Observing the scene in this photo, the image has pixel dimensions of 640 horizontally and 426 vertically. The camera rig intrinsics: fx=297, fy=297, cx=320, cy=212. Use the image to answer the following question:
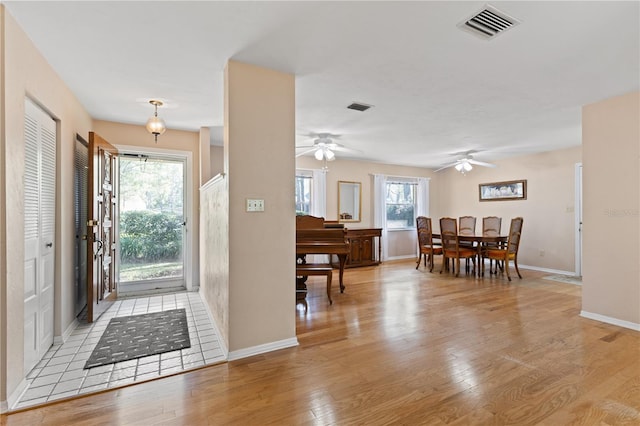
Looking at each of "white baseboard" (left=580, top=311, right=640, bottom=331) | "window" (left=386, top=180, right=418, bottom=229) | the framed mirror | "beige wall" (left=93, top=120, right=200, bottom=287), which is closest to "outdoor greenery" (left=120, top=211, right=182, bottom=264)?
"beige wall" (left=93, top=120, right=200, bottom=287)

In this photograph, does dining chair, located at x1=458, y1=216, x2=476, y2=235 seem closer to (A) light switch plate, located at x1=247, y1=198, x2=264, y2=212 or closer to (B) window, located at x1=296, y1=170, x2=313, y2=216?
(B) window, located at x1=296, y1=170, x2=313, y2=216

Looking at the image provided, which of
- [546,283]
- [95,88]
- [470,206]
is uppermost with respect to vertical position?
[95,88]

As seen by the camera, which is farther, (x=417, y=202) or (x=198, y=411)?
(x=417, y=202)

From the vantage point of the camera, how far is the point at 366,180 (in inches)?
287

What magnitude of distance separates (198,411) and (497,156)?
7.04 metres

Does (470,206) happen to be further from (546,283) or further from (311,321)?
(311,321)

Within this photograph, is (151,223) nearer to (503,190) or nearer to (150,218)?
(150,218)

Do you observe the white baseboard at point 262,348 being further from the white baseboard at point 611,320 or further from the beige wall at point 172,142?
the white baseboard at point 611,320

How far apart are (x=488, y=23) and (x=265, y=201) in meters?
2.09

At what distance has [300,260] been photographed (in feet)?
15.3

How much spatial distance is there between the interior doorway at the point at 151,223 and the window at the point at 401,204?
4.94 m

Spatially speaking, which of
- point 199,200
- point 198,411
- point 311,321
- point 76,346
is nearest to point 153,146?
→ point 199,200

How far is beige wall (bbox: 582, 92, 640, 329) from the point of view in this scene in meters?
3.06

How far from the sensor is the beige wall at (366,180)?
6.80 meters
